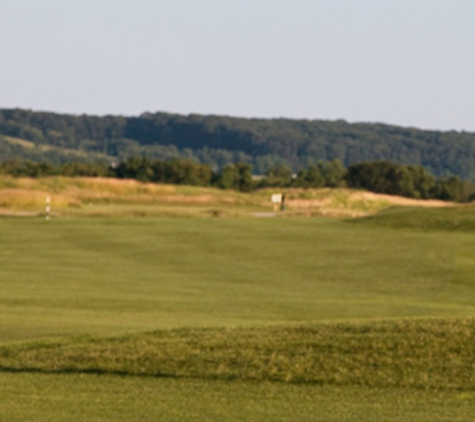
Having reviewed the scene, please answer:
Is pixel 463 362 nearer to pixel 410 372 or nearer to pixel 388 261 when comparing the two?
pixel 410 372

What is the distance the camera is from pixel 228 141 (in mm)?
175500

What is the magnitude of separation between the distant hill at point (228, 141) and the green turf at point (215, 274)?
123 m

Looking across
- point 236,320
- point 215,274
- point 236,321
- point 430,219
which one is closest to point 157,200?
point 430,219

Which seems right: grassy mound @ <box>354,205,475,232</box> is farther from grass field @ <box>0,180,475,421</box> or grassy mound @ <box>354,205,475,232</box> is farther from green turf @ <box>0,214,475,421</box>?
green turf @ <box>0,214,475,421</box>

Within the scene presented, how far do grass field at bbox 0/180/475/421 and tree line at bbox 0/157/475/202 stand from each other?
4146cm

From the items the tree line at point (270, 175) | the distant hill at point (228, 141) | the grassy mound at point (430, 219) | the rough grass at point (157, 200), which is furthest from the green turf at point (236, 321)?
the distant hill at point (228, 141)

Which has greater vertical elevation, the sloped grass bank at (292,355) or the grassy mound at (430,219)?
the sloped grass bank at (292,355)

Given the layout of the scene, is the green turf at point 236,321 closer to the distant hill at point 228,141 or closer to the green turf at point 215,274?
the green turf at point 215,274

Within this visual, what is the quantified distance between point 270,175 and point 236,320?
72.3 meters

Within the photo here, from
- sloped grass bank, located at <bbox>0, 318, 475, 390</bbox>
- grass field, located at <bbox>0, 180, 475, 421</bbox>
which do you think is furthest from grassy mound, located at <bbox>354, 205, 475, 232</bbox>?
sloped grass bank, located at <bbox>0, 318, 475, 390</bbox>

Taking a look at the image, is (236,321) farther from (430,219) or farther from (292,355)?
(430,219)

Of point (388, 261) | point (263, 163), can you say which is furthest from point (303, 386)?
point (263, 163)

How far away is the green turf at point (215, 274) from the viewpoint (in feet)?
53.8

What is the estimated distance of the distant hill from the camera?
528 feet
